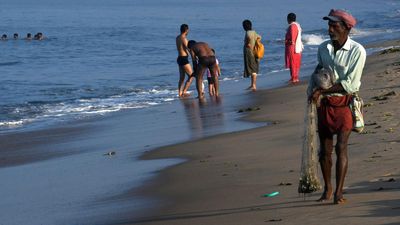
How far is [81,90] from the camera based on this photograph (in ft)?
72.0

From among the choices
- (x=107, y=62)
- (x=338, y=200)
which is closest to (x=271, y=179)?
(x=338, y=200)

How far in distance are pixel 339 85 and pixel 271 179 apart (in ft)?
5.39

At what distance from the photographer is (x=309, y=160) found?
273 inches

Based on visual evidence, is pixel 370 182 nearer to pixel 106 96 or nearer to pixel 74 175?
pixel 74 175

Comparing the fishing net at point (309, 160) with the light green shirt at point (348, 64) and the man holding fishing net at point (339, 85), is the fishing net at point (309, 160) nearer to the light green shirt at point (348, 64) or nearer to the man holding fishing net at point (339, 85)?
the man holding fishing net at point (339, 85)

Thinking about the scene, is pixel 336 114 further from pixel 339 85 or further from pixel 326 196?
pixel 326 196

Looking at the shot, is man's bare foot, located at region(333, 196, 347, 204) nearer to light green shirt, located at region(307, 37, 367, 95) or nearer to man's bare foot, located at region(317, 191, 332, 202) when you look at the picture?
man's bare foot, located at region(317, 191, 332, 202)

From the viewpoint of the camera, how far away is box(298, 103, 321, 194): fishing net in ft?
22.7

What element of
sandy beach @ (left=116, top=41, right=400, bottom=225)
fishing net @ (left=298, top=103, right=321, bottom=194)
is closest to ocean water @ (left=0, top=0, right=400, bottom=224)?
sandy beach @ (left=116, top=41, right=400, bottom=225)

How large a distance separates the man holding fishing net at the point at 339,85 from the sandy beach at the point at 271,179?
0.40 meters

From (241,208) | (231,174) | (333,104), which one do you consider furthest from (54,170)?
(333,104)

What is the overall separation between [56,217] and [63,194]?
106cm

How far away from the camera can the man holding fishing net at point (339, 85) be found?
266 inches

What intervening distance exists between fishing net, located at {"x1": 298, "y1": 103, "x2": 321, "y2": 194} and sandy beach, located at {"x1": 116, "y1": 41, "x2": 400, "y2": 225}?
5.4 inches
